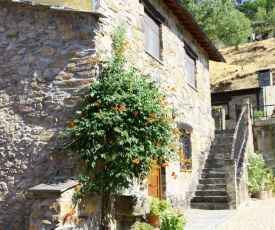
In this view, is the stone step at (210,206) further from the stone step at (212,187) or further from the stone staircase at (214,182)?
the stone step at (212,187)

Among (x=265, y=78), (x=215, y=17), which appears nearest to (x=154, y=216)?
(x=265, y=78)

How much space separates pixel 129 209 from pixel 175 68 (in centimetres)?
Result: 531

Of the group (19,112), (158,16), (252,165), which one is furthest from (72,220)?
(252,165)

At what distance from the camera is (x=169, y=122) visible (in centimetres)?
668

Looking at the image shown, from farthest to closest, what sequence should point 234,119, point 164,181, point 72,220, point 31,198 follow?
point 234,119
point 164,181
point 31,198
point 72,220

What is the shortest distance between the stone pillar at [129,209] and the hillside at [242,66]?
2167 centimetres

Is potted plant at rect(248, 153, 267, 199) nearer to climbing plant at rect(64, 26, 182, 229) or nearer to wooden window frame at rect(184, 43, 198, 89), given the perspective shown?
wooden window frame at rect(184, 43, 198, 89)

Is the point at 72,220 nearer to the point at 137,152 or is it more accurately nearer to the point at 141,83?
the point at 137,152

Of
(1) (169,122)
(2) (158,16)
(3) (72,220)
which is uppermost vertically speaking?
(2) (158,16)

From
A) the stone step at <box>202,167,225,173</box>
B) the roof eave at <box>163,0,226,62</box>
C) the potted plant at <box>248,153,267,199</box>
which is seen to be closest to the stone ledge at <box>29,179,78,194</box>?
the roof eave at <box>163,0,226,62</box>

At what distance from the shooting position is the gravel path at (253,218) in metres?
8.52

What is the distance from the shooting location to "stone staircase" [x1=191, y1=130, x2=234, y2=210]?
11414 mm

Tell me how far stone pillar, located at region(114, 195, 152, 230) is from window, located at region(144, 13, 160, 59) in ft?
12.4

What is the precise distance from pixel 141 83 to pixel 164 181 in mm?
3663
